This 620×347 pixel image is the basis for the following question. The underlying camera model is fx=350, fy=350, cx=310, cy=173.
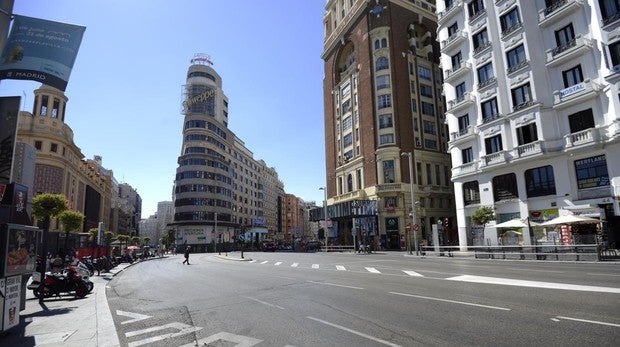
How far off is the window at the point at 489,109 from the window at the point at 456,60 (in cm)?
603

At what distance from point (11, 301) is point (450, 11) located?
1749 inches

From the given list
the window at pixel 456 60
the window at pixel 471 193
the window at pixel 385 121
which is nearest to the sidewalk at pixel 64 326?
the window at pixel 471 193

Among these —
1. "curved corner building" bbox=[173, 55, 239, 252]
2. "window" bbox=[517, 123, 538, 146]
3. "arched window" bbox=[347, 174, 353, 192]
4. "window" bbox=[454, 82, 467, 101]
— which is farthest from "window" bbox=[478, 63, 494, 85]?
"curved corner building" bbox=[173, 55, 239, 252]

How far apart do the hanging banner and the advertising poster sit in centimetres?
513

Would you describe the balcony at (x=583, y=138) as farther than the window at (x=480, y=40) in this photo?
No

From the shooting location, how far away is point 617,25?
81.4 ft

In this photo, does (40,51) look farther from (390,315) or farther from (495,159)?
(495,159)

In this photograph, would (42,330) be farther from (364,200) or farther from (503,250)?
(364,200)

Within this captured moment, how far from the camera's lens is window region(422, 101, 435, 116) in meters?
58.6

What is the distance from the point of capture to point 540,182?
29.7 metres

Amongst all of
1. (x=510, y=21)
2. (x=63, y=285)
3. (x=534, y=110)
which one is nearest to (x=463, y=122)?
(x=534, y=110)

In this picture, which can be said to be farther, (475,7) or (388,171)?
(388,171)

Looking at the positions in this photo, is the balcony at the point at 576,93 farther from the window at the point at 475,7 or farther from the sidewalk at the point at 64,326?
the sidewalk at the point at 64,326

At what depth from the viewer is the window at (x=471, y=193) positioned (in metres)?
36.2
